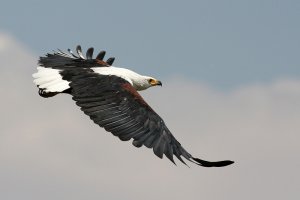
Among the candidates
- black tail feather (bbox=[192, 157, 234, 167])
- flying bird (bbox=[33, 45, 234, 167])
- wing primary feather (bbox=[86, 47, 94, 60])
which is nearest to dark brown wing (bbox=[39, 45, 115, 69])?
flying bird (bbox=[33, 45, 234, 167])

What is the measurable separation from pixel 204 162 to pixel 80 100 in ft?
9.74

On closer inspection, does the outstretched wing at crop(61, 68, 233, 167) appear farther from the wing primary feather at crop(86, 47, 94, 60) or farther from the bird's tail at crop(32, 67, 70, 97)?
the wing primary feather at crop(86, 47, 94, 60)

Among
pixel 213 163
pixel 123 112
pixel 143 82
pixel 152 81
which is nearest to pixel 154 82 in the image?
pixel 152 81

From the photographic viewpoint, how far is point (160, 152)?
1650cm

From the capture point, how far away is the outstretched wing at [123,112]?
55.0 ft

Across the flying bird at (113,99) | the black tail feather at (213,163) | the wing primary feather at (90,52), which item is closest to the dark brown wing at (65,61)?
the flying bird at (113,99)

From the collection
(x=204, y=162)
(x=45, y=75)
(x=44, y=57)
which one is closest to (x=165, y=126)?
(x=204, y=162)

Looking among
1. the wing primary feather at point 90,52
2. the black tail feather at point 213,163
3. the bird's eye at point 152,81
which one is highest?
the wing primary feather at point 90,52

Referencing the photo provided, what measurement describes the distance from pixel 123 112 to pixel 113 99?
1.34 ft

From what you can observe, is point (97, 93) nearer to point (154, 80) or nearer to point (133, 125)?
point (133, 125)

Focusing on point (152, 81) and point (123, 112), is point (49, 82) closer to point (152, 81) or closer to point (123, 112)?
point (123, 112)

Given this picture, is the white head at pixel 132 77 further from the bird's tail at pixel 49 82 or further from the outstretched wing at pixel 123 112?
the bird's tail at pixel 49 82

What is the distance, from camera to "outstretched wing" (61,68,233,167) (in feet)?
55.0

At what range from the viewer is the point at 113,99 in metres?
17.7
